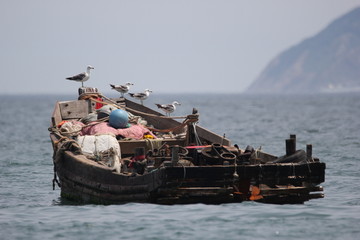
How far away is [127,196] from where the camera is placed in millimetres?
15953

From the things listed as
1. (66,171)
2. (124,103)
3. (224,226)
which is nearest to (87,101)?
(124,103)

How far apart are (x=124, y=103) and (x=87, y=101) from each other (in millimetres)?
1958

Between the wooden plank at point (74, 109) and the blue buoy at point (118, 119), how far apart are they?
3851 mm

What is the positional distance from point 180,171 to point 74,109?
955 cm

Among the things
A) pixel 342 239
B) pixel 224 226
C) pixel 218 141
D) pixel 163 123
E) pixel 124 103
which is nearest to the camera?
pixel 342 239

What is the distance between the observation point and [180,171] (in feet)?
49.6

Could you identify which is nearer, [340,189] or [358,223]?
[358,223]

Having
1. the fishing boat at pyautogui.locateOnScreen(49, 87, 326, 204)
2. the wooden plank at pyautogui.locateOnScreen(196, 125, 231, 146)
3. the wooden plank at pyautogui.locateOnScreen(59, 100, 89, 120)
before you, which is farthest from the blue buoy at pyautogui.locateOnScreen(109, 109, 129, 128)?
the wooden plank at pyautogui.locateOnScreen(59, 100, 89, 120)

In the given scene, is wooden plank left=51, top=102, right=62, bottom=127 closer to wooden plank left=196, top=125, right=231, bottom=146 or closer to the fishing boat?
the fishing boat

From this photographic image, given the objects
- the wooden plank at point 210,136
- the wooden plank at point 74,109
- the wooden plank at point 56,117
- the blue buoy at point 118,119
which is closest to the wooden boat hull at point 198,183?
the wooden plank at point 210,136

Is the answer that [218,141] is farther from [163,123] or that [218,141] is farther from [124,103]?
[124,103]

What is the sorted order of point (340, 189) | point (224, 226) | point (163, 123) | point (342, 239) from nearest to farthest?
1. point (342, 239)
2. point (224, 226)
3. point (340, 189)
4. point (163, 123)

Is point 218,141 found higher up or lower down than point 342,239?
higher up

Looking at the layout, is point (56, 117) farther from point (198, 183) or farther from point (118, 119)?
point (198, 183)
